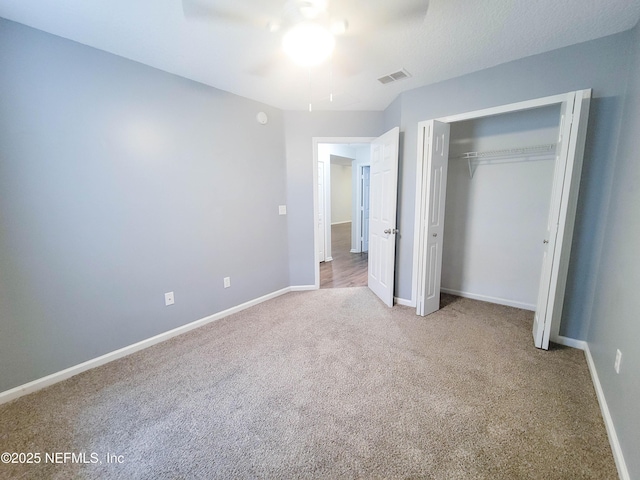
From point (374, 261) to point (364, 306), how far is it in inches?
26.9

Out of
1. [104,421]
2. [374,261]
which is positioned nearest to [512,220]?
[374,261]

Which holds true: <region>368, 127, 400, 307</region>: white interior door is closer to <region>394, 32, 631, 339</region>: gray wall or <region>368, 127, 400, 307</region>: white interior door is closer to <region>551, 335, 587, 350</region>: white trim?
<region>394, 32, 631, 339</region>: gray wall

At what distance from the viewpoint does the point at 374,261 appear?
3.52 m

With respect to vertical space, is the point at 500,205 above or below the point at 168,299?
above

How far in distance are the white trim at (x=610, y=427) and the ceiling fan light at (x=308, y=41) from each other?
2.52 meters

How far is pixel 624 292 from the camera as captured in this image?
4.76 ft

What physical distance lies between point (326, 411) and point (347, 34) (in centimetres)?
251

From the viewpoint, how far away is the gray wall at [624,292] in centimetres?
122

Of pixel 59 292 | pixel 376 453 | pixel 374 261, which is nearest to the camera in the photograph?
pixel 376 453

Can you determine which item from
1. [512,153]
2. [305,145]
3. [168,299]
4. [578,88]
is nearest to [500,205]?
[512,153]

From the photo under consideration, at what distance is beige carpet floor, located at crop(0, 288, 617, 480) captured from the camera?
128 cm

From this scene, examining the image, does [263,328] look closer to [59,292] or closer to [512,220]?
[59,292]

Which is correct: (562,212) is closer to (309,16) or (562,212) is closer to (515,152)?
(515,152)

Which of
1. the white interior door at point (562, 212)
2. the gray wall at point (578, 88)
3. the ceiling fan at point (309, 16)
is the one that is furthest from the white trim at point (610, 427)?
the ceiling fan at point (309, 16)
